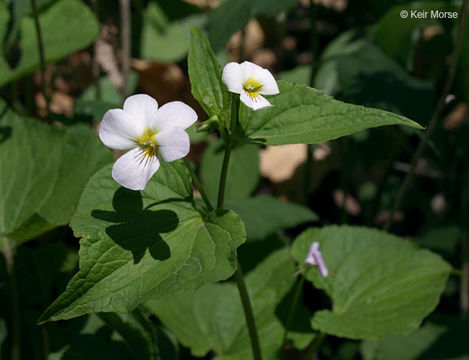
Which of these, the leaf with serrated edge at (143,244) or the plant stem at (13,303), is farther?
the plant stem at (13,303)

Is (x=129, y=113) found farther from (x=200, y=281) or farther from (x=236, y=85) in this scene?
(x=200, y=281)

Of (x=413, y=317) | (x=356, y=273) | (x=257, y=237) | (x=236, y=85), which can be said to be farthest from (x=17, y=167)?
(x=413, y=317)

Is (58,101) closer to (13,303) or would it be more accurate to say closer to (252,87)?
(13,303)

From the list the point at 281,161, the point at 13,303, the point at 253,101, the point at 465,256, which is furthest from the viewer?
the point at 281,161

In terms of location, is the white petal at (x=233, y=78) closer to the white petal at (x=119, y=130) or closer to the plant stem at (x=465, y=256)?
the white petal at (x=119, y=130)

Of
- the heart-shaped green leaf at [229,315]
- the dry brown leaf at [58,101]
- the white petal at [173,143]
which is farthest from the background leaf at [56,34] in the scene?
the white petal at [173,143]

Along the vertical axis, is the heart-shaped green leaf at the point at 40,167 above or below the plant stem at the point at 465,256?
above

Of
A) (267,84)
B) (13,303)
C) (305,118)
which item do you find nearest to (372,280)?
(305,118)

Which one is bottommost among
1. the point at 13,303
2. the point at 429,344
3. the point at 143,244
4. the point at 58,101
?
the point at 429,344

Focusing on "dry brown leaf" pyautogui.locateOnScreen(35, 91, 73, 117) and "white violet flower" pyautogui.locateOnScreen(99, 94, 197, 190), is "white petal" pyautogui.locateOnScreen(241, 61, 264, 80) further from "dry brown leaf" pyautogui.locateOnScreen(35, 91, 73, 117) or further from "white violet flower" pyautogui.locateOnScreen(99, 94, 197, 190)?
"dry brown leaf" pyautogui.locateOnScreen(35, 91, 73, 117)
